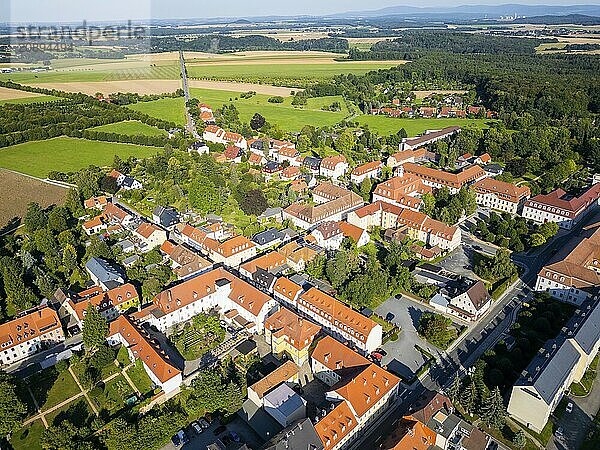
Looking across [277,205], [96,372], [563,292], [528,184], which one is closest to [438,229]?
[563,292]

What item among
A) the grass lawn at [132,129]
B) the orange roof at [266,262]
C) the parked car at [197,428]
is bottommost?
the parked car at [197,428]

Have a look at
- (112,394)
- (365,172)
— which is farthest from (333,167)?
(112,394)

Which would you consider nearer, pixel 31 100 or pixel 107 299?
pixel 107 299

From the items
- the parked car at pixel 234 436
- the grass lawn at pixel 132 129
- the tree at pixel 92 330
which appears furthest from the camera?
the grass lawn at pixel 132 129

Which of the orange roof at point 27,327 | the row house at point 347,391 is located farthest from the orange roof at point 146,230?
the row house at point 347,391

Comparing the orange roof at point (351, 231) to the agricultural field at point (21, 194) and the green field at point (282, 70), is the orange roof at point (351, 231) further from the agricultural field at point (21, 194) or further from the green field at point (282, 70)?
the green field at point (282, 70)

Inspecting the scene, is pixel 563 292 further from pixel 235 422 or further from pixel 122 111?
→ pixel 122 111

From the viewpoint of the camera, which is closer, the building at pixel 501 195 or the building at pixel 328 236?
the building at pixel 328 236

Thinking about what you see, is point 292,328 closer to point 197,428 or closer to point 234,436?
point 234,436
